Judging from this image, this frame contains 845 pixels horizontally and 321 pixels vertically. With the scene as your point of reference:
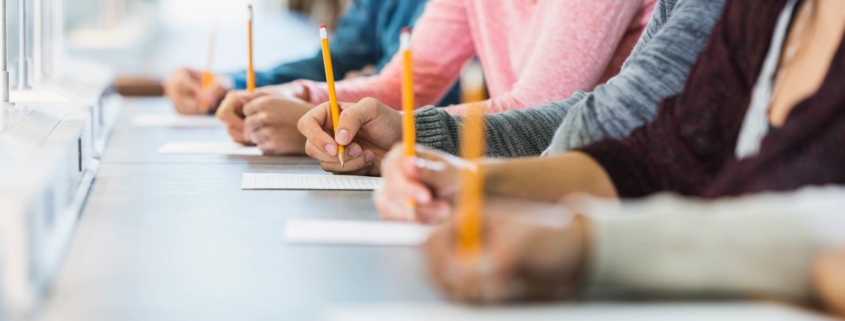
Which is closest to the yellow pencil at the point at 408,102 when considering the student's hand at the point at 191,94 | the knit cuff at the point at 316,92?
the knit cuff at the point at 316,92

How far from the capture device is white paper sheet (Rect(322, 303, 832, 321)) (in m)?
0.54

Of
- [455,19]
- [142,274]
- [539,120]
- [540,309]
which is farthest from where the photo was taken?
[455,19]

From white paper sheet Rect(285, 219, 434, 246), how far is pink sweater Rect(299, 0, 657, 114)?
630 millimetres

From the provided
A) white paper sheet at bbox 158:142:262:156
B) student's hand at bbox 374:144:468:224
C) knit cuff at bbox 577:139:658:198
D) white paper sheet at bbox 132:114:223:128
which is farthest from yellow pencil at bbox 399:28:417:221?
white paper sheet at bbox 132:114:223:128

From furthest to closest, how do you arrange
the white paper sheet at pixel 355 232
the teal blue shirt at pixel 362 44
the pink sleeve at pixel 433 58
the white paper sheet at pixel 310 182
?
the teal blue shirt at pixel 362 44, the pink sleeve at pixel 433 58, the white paper sheet at pixel 310 182, the white paper sheet at pixel 355 232

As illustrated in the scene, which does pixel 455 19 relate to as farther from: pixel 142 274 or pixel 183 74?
pixel 142 274

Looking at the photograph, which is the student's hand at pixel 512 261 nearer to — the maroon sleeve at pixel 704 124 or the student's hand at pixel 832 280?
the student's hand at pixel 832 280

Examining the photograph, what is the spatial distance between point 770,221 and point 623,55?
1.00 m

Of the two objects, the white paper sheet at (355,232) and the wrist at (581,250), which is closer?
the wrist at (581,250)

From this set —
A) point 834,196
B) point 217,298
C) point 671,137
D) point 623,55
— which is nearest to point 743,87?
point 671,137

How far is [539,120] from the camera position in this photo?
1.27 m

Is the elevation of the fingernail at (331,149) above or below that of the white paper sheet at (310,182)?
above

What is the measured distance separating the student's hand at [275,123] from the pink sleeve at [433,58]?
1.02ft

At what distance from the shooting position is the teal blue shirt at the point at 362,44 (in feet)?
8.13
